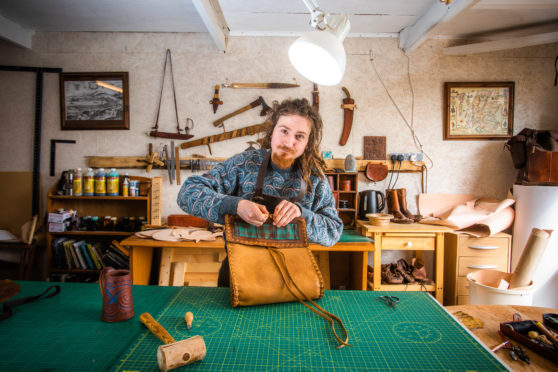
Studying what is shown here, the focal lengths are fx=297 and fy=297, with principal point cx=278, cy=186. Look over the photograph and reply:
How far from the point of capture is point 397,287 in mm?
3102

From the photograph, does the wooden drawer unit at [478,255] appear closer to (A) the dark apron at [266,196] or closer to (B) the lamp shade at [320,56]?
(A) the dark apron at [266,196]

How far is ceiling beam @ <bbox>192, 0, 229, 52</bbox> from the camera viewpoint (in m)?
2.75

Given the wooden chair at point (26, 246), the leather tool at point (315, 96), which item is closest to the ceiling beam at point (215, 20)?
the leather tool at point (315, 96)

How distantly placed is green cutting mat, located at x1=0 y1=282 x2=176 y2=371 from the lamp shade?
135 centimetres

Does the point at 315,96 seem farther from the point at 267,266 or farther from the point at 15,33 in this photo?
the point at 15,33

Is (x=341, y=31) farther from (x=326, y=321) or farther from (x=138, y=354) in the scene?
(x=138, y=354)

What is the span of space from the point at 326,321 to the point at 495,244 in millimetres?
2745

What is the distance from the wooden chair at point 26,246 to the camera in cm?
347

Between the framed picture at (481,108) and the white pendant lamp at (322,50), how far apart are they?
2728 mm

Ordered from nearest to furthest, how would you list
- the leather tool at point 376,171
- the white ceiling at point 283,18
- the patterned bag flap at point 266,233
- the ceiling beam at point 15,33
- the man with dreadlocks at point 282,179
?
the patterned bag flap at point 266,233 → the man with dreadlocks at point 282,179 → the white ceiling at point 283,18 → the ceiling beam at point 15,33 → the leather tool at point 376,171

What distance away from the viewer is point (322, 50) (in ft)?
4.77

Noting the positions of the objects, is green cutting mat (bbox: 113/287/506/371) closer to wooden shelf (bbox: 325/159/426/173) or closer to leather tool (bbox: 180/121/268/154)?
wooden shelf (bbox: 325/159/426/173)

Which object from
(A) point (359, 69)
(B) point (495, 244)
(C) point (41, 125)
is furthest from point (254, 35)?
(B) point (495, 244)

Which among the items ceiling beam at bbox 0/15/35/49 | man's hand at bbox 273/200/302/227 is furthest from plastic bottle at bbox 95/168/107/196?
man's hand at bbox 273/200/302/227
